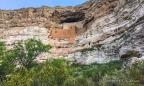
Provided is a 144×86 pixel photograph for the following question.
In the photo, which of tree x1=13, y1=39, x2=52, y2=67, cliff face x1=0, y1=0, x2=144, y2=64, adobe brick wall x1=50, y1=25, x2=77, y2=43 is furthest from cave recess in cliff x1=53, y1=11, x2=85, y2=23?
tree x1=13, y1=39, x2=52, y2=67

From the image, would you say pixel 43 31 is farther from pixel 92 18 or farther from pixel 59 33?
pixel 92 18

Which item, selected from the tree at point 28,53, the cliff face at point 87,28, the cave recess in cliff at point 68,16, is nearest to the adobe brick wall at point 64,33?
the cliff face at point 87,28

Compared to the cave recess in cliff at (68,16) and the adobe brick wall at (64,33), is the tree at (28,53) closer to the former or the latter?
the adobe brick wall at (64,33)

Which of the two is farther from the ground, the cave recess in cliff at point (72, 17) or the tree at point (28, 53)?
the cave recess in cliff at point (72, 17)

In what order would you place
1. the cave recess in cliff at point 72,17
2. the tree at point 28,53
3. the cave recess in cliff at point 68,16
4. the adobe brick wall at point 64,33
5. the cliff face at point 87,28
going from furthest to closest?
the cave recess in cliff at point 72,17
the cave recess in cliff at point 68,16
the adobe brick wall at point 64,33
the tree at point 28,53
the cliff face at point 87,28

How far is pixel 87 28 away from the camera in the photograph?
133 ft

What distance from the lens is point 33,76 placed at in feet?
51.6

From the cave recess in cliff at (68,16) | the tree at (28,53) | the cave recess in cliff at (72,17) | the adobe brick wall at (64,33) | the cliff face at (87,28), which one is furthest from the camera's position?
the cave recess in cliff at (72,17)

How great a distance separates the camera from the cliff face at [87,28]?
27.7 metres

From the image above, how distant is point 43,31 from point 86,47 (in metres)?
8.44

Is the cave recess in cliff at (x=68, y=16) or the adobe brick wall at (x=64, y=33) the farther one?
the cave recess in cliff at (x=68, y=16)

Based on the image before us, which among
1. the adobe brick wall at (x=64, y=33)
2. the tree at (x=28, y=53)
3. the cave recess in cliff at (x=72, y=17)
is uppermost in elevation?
the cave recess in cliff at (x=72, y=17)

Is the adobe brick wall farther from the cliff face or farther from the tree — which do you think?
the tree

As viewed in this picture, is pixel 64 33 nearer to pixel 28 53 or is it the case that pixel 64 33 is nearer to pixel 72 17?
pixel 72 17
